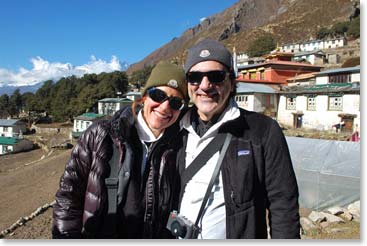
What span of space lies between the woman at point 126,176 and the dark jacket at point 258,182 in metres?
0.34

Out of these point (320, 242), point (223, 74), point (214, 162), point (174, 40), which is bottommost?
point (320, 242)

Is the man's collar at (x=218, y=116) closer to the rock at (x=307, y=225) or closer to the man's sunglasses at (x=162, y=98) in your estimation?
the man's sunglasses at (x=162, y=98)

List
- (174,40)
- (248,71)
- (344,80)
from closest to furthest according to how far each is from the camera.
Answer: (344,80) < (248,71) < (174,40)

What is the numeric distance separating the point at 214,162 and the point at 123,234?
26.3 inches

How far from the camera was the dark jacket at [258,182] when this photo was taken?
1543 millimetres

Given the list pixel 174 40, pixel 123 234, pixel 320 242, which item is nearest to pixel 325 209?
pixel 320 242

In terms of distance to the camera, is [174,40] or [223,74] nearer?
[223,74]

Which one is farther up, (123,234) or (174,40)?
(174,40)

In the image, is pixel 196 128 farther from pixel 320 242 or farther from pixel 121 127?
pixel 320 242

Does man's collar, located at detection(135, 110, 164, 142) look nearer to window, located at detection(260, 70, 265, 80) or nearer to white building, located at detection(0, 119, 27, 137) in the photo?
window, located at detection(260, 70, 265, 80)

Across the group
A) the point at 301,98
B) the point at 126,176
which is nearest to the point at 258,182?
the point at 126,176

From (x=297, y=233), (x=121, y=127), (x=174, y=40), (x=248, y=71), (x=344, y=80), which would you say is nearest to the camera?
(x=297, y=233)

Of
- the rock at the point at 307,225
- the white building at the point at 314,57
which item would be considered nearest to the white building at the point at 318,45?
the white building at the point at 314,57

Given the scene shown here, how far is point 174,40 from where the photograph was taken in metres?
168
